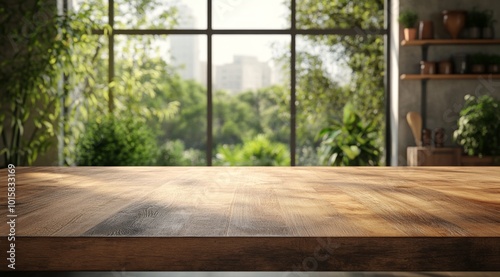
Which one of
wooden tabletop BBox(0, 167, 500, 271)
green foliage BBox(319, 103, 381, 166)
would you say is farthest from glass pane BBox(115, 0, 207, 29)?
wooden tabletop BBox(0, 167, 500, 271)

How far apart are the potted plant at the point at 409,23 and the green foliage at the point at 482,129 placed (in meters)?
0.84

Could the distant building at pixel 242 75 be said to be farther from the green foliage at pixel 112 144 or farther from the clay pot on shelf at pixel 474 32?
the clay pot on shelf at pixel 474 32

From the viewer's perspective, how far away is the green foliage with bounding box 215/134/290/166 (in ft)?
19.6

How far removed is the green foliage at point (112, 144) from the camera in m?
5.49

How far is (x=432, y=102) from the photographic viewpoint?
5.72 metres

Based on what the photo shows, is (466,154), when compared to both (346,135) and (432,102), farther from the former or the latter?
(346,135)

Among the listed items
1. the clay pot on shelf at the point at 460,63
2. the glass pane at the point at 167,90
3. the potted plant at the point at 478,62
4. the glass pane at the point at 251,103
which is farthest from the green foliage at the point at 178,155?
the potted plant at the point at 478,62

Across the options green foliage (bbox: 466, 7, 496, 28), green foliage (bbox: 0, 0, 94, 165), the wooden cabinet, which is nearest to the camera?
the wooden cabinet

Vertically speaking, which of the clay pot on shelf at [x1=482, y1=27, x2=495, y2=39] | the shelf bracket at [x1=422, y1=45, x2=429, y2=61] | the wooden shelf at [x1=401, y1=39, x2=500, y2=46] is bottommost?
the shelf bracket at [x1=422, y1=45, x2=429, y2=61]

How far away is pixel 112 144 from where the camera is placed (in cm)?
544

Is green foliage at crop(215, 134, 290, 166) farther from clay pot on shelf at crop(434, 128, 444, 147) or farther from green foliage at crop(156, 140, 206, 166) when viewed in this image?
clay pot on shelf at crop(434, 128, 444, 147)

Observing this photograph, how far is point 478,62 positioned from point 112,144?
3.35m

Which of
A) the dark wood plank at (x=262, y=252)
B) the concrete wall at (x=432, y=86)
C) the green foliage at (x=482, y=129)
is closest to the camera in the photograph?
the dark wood plank at (x=262, y=252)

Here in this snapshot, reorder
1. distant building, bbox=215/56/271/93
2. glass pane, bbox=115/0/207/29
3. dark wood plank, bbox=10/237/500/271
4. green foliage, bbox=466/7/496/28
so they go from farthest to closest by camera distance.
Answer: glass pane, bbox=115/0/207/29 → distant building, bbox=215/56/271/93 → green foliage, bbox=466/7/496/28 → dark wood plank, bbox=10/237/500/271
